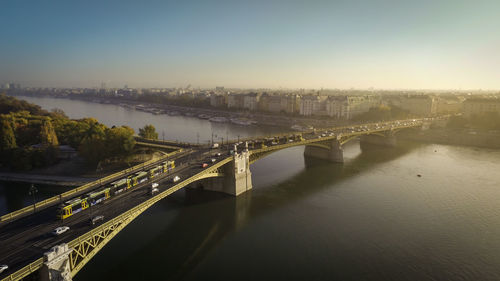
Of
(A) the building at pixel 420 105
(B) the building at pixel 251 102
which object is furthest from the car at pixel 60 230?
(B) the building at pixel 251 102

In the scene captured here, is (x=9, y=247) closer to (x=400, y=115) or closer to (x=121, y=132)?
(x=121, y=132)

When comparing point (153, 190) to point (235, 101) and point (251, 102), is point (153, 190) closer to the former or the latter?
point (251, 102)

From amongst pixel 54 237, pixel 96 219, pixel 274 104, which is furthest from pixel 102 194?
pixel 274 104

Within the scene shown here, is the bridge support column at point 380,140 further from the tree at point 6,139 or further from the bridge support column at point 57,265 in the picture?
the tree at point 6,139

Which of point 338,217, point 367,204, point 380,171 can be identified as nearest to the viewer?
point 338,217

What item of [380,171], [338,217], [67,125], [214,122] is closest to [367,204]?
[338,217]

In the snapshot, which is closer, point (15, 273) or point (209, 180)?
point (15, 273)
